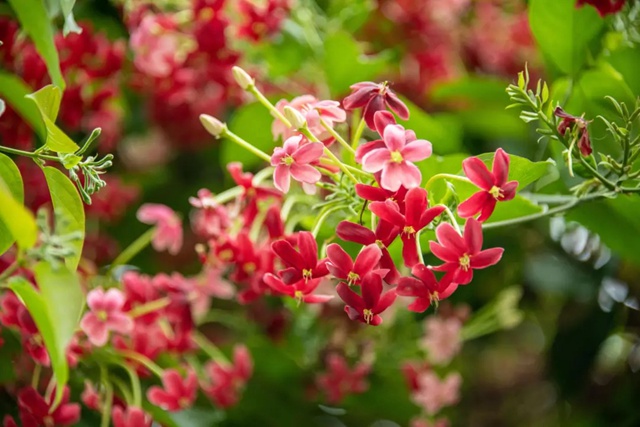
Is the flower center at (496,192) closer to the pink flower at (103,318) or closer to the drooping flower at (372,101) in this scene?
the drooping flower at (372,101)

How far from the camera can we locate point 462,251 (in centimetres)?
43

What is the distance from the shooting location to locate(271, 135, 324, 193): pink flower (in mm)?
444

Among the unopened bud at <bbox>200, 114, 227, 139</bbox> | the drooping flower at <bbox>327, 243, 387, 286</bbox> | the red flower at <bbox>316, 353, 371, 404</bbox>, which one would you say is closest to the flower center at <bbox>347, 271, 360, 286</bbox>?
the drooping flower at <bbox>327, 243, 387, 286</bbox>

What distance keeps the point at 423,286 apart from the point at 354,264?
4cm

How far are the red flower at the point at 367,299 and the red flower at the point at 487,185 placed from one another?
62 mm

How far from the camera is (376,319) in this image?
448mm

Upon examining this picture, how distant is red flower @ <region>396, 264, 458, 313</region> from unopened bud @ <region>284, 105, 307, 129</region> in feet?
0.35

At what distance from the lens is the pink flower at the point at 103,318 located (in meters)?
0.56

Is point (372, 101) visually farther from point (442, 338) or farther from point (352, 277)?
point (442, 338)

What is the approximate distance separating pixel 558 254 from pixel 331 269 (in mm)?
607

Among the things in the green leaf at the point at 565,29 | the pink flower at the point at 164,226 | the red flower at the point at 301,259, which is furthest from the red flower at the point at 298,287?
the green leaf at the point at 565,29

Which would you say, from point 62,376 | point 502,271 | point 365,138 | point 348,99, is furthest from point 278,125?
point 502,271

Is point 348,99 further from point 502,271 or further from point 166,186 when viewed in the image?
point 166,186

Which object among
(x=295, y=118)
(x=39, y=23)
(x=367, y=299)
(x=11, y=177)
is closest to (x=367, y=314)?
(x=367, y=299)
